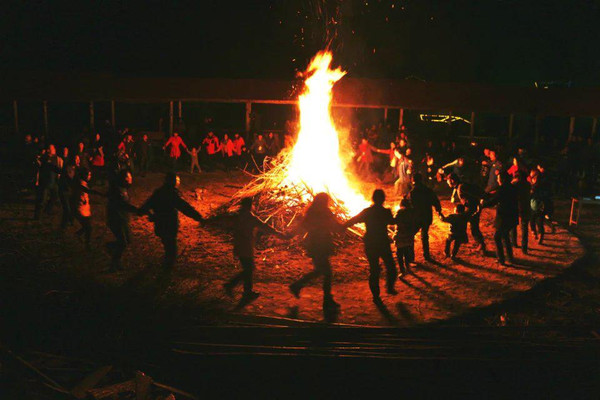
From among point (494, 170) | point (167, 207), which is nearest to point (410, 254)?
point (167, 207)

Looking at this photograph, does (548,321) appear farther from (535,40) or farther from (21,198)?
(535,40)

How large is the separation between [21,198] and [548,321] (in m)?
13.6

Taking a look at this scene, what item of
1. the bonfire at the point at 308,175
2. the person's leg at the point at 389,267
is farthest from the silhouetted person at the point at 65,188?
the person's leg at the point at 389,267

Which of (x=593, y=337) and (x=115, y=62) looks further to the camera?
(x=115, y=62)

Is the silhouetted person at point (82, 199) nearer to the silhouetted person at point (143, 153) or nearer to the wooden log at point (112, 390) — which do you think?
the wooden log at point (112, 390)


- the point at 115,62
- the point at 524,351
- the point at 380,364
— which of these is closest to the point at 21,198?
the point at 380,364

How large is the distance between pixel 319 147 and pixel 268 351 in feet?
26.5

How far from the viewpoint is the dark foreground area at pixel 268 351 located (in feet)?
18.7

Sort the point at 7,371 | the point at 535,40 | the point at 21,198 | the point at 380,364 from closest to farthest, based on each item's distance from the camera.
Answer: the point at 7,371
the point at 380,364
the point at 21,198
the point at 535,40

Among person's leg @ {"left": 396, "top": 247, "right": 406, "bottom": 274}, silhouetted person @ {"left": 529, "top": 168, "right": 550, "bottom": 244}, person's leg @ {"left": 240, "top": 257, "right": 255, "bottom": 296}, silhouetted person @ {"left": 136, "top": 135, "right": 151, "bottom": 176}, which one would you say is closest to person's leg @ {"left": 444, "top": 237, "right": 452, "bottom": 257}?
person's leg @ {"left": 396, "top": 247, "right": 406, "bottom": 274}

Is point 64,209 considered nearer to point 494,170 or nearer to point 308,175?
point 308,175

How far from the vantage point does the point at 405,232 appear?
30.1 ft

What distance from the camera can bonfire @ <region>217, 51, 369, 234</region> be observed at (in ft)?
39.5

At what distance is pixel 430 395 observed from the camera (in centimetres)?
568
